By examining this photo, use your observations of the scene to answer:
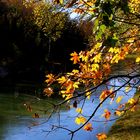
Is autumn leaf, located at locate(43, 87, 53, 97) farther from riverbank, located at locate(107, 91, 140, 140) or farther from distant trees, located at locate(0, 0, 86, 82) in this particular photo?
distant trees, located at locate(0, 0, 86, 82)

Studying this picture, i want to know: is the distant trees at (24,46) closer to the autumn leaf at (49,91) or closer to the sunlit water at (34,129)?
the sunlit water at (34,129)

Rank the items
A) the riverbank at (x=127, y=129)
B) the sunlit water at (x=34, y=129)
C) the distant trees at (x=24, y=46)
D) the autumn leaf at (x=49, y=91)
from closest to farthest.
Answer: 1. the autumn leaf at (x=49, y=91)
2. the riverbank at (x=127, y=129)
3. the sunlit water at (x=34, y=129)
4. the distant trees at (x=24, y=46)

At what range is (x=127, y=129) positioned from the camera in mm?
11352

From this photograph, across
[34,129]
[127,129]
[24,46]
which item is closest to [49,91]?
[127,129]

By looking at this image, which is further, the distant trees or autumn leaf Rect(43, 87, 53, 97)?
the distant trees

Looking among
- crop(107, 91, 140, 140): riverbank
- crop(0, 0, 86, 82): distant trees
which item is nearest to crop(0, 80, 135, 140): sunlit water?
crop(107, 91, 140, 140): riverbank

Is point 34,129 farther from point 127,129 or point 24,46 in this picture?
point 24,46

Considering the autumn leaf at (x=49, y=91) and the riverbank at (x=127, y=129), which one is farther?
the riverbank at (x=127, y=129)

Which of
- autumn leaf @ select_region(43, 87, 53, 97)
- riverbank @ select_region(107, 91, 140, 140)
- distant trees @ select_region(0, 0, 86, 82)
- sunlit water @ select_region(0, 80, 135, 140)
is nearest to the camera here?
autumn leaf @ select_region(43, 87, 53, 97)

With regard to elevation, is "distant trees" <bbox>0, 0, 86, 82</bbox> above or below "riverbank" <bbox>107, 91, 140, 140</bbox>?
above

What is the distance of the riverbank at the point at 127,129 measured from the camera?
10516mm

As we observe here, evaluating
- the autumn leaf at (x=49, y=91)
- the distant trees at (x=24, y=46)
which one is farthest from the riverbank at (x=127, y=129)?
the distant trees at (x=24, y=46)

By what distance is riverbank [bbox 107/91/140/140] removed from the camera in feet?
34.5

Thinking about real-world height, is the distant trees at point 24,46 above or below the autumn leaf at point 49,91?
above
